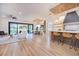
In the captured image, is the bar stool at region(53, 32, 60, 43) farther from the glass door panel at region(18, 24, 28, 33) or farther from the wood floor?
the glass door panel at region(18, 24, 28, 33)

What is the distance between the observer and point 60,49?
98.2 inches

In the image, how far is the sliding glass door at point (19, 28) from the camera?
2645 mm

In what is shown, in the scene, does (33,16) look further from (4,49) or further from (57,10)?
(4,49)

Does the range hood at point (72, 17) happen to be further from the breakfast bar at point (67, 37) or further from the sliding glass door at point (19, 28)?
the sliding glass door at point (19, 28)

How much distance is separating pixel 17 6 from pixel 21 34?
0.70m

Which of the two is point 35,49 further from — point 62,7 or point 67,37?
point 62,7

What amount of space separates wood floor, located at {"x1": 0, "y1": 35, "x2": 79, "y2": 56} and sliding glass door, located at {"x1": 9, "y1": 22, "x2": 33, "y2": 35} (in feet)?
0.86

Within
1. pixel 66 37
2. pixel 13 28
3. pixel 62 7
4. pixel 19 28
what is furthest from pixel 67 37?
pixel 13 28

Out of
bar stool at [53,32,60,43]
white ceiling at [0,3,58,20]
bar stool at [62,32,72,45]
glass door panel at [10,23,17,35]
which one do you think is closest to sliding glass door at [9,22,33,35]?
glass door panel at [10,23,17,35]

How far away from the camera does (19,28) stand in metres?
2.72

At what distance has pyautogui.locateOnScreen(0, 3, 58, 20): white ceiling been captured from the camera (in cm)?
251

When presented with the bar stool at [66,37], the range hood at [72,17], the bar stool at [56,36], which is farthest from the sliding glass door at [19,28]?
the range hood at [72,17]

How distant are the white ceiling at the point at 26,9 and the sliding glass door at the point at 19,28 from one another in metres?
0.21

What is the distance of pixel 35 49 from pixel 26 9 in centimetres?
99
